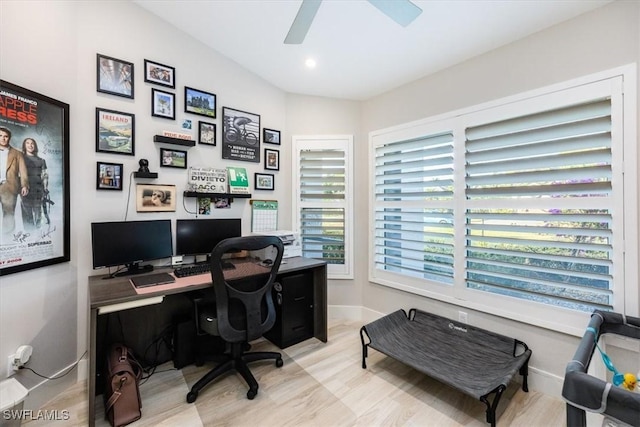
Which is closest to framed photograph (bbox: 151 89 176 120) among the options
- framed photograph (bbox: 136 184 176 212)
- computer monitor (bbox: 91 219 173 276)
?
framed photograph (bbox: 136 184 176 212)

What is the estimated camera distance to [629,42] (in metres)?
1.68

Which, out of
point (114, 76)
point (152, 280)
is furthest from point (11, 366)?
point (114, 76)

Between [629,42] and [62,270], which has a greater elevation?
[629,42]

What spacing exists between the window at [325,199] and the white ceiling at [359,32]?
0.73m

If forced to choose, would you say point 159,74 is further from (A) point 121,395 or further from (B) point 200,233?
(A) point 121,395

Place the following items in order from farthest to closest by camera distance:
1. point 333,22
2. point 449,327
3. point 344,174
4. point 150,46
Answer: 1. point 344,174
2. point 449,327
3. point 150,46
4. point 333,22

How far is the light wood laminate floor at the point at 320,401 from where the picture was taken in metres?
1.70

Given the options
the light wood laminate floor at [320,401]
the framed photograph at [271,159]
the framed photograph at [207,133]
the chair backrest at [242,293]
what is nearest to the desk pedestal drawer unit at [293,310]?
the light wood laminate floor at [320,401]

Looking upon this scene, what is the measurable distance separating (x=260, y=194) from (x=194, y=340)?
1.52m

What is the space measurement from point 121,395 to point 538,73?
11.6 ft

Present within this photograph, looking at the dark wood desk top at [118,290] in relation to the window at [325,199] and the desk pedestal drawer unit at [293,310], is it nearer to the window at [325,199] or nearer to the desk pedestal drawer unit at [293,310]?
the desk pedestal drawer unit at [293,310]

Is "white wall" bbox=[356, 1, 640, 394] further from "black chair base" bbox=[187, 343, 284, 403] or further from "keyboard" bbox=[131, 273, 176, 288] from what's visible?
"keyboard" bbox=[131, 273, 176, 288]


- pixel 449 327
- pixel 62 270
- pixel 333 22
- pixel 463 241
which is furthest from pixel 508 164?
pixel 62 270

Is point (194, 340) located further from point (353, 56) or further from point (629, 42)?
point (629, 42)
